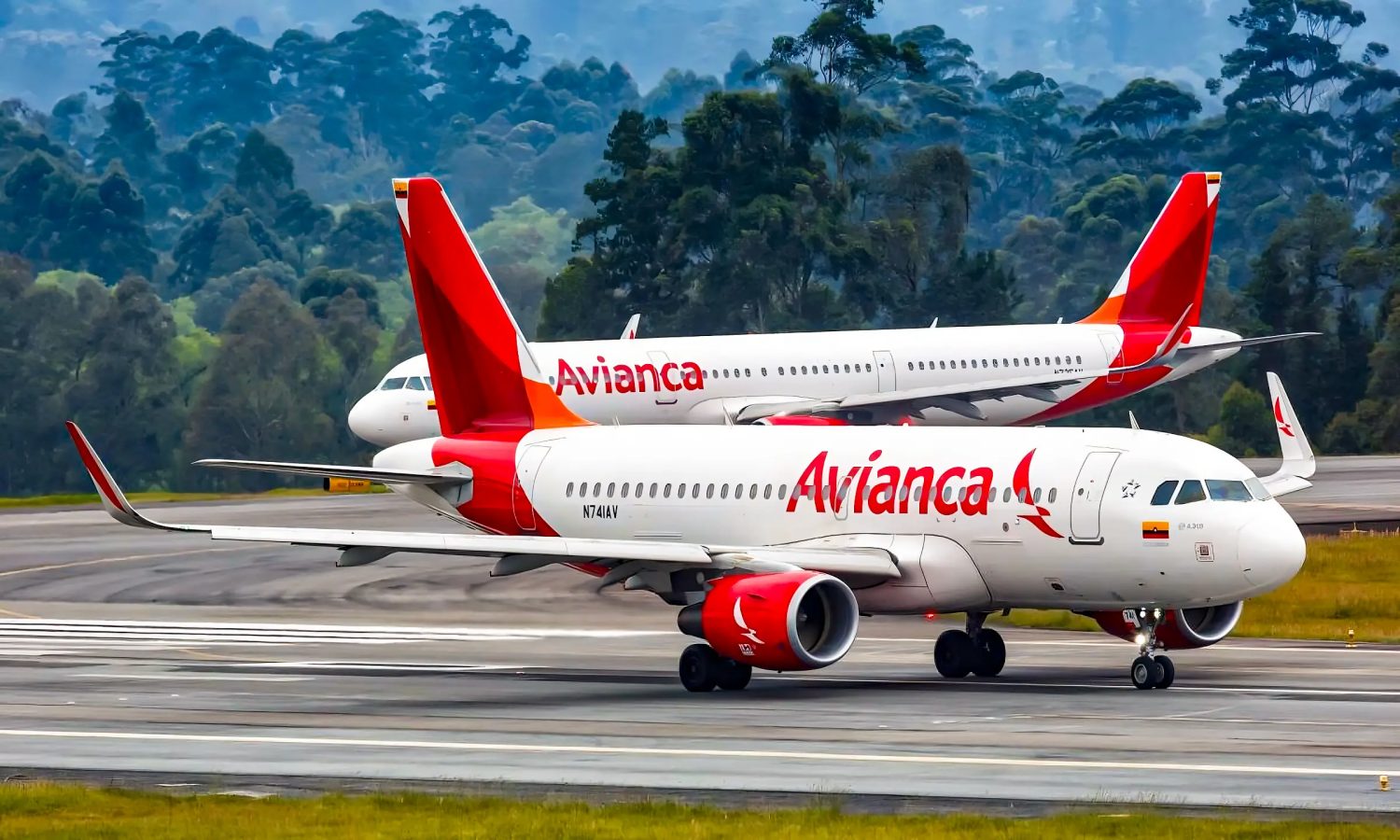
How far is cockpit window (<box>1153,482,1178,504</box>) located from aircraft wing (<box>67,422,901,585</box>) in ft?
13.5

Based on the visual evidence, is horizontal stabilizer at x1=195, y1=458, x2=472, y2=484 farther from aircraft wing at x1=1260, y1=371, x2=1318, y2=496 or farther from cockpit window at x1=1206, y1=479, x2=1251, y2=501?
aircraft wing at x1=1260, y1=371, x2=1318, y2=496

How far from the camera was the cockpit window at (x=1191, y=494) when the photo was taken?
33156mm

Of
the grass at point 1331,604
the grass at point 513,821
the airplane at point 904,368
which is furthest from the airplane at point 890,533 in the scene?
the airplane at point 904,368

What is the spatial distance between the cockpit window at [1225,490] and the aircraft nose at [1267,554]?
0.47 m

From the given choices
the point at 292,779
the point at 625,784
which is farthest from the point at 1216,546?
the point at 292,779

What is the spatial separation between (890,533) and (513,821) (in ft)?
46.7

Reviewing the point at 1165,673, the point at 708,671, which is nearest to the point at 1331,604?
the point at 1165,673

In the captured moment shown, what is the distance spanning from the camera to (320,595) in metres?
55.0

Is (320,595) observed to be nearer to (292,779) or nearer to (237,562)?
(237,562)

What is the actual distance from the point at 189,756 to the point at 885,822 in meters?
9.75

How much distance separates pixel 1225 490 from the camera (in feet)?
109

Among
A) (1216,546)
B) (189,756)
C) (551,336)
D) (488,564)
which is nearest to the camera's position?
(189,756)

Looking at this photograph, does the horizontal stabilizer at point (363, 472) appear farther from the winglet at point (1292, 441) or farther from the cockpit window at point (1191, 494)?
the winglet at point (1292, 441)

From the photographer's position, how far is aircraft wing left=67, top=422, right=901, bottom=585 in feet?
111
